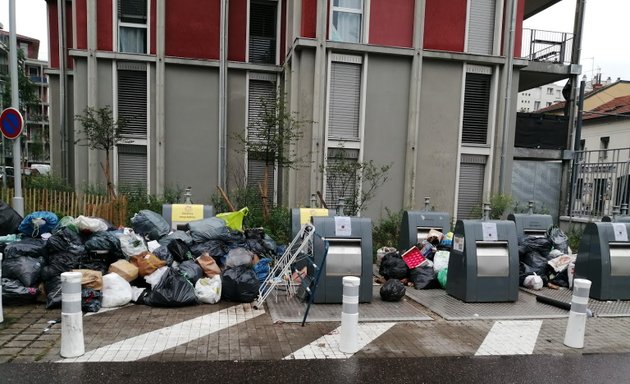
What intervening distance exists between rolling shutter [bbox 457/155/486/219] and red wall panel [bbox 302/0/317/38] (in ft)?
19.5

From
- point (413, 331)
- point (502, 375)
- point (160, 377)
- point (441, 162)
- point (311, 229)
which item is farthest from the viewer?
point (441, 162)

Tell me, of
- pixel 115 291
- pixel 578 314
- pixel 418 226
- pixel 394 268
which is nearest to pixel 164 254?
pixel 115 291

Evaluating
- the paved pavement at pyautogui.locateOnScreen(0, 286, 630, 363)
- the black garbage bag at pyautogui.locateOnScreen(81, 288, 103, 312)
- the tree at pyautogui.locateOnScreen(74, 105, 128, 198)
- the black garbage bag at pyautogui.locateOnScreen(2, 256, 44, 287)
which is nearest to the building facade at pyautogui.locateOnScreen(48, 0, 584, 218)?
the tree at pyautogui.locateOnScreen(74, 105, 128, 198)

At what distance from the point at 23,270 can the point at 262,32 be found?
10.6 meters

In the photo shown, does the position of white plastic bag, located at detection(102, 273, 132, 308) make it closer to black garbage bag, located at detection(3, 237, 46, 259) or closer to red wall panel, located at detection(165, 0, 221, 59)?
black garbage bag, located at detection(3, 237, 46, 259)

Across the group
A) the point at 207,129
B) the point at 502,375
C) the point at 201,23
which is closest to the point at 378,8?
the point at 201,23

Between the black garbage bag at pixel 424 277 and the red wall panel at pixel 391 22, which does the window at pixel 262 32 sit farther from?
the black garbage bag at pixel 424 277

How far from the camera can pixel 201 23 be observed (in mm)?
12781

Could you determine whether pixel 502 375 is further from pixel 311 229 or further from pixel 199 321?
pixel 199 321

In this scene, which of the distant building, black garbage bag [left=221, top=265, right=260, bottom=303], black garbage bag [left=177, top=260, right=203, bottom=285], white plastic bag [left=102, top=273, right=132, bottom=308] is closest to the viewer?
white plastic bag [left=102, top=273, right=132, bottom=308]

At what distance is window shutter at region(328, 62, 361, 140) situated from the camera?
11633mm

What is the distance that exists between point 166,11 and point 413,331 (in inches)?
467

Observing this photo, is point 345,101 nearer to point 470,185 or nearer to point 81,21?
point 470,185

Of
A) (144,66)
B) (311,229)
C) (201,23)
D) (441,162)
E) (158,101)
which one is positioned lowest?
(311,229)
